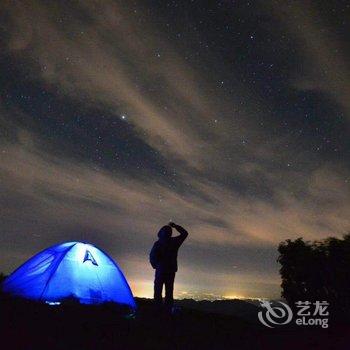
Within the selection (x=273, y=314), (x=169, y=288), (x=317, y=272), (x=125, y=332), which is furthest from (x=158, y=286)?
(x=317, y=272)

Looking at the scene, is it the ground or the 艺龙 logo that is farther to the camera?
the 艺龙 logo

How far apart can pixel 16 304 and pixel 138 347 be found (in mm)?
3443

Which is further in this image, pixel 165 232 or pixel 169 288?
pixel 169 288

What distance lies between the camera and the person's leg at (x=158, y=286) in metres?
9.08

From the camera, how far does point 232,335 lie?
8258 millimetres

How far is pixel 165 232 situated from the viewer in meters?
9.01

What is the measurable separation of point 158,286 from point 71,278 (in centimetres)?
221

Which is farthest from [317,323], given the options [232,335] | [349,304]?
[349,304]

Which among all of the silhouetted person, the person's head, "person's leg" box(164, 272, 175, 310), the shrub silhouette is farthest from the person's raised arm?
the shrub silhouette

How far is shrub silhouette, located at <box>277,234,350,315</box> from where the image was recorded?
21.7 metres

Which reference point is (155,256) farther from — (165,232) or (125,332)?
(125,332)

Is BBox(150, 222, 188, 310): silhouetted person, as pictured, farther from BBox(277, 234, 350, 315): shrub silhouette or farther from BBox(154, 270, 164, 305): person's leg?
BBox(277, 234, 350, 315): shrub silhouette

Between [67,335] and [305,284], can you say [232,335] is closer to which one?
[67,335]

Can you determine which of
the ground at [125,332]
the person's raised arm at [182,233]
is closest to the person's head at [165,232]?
the person's raised arm at [182,233]
